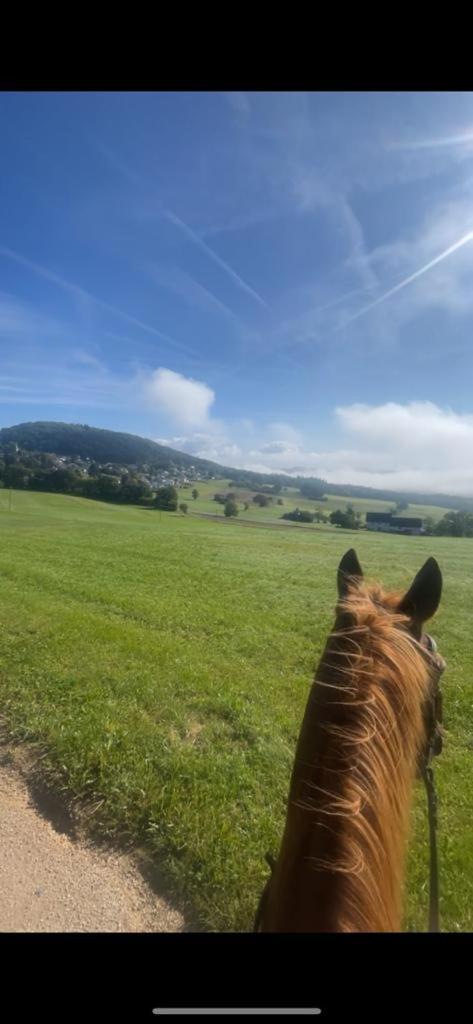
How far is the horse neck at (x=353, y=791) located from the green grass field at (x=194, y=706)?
79 centimetres

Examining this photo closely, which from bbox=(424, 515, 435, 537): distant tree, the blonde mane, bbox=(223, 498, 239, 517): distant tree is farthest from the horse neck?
bbox=(223, 498, 239, 517): distant tree

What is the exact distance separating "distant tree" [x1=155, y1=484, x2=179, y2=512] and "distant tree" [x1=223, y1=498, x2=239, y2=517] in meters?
2.34

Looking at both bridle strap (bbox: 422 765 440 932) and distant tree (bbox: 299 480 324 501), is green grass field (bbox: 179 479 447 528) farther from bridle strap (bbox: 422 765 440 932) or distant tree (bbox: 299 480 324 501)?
bridle strap (bbox: 422 765 440 932)

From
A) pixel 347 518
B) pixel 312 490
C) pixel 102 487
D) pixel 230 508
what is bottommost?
pixel 230 508

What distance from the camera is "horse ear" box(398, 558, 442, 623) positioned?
1.12 meters

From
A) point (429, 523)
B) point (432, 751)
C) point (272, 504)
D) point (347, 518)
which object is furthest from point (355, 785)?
point (272, 504)

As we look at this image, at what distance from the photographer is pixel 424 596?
113cm

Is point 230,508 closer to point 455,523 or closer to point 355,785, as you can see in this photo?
point 455,523

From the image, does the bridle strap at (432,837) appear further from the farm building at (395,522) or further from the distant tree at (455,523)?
the farm building at (395,522)

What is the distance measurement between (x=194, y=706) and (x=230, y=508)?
1528 centimetres

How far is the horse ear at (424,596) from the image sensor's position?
112 cm
